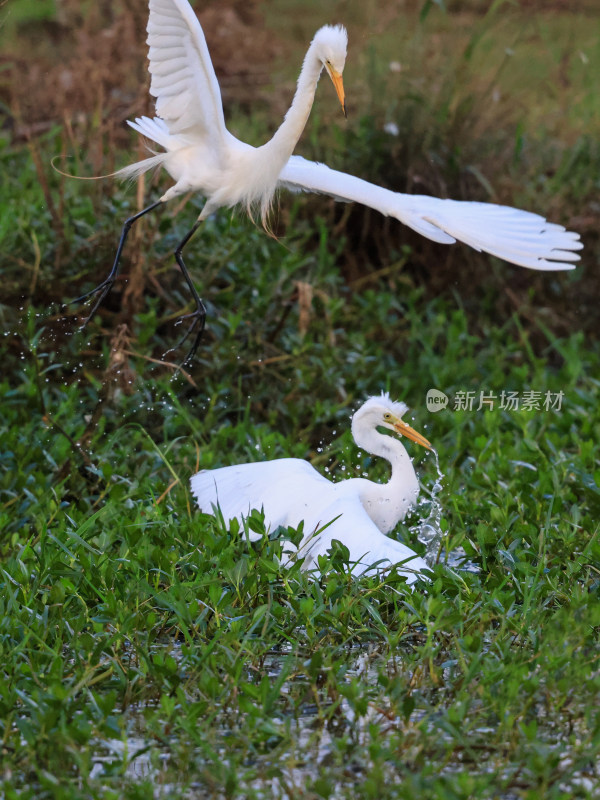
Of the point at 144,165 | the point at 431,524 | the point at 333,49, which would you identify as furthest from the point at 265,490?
the point at 333,49

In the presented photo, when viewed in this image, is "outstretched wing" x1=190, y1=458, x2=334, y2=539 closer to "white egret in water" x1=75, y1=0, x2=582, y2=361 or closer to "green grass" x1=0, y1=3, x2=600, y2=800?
"green grass" x1=0, y1=3, x2=600, y2=800

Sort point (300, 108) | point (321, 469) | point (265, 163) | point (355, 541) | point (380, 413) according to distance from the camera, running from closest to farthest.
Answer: point (355, 541), point (300, 108), point (265, 163), point (380, 413), point (321, 469)

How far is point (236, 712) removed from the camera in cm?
237

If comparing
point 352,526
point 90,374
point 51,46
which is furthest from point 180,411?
point 51,46

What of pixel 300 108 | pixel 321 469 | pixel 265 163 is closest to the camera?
pixel 300 108

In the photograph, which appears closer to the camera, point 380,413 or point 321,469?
→ point 380,413

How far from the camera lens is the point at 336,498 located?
323 centimetres

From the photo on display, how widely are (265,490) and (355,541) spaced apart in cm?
40

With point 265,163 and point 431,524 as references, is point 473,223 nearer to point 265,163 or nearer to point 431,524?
point 265,163

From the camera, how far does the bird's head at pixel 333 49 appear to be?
3.05 m

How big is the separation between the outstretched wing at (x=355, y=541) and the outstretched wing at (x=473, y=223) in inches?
30.4

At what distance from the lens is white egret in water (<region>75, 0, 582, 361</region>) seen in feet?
9.79

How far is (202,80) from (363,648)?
61.2 inches

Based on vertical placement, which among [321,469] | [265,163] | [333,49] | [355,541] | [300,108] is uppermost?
[333,49]
